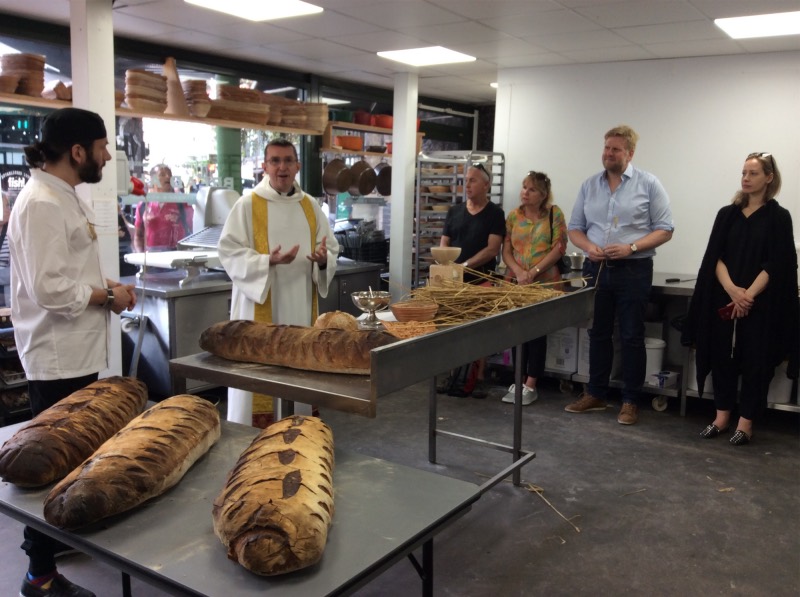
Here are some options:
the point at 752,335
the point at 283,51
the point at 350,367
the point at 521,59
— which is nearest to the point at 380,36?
the point at 283,51

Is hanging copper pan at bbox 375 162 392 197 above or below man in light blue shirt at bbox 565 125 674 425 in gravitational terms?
above

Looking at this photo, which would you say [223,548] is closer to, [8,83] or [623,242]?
[623,242]

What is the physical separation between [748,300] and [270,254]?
2.62 metres

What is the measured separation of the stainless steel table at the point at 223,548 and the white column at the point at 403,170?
461 cm

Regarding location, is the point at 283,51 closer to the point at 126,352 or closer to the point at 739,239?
the point at 126,352

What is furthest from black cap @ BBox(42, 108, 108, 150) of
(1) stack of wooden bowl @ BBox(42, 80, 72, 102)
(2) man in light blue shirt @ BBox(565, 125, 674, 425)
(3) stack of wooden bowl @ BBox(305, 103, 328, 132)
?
(3) stack of wooden bowl @ BBox(305, 103, 328, 132)

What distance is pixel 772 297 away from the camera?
3926 mm

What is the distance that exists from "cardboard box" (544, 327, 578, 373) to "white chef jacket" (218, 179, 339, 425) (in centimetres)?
219

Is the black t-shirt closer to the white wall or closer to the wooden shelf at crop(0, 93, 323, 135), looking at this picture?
the white wall

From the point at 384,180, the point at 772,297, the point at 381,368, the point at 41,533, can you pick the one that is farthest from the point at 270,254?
the point at 384,180

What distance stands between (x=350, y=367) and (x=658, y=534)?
1832 millimetres

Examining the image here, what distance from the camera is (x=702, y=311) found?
4.16m

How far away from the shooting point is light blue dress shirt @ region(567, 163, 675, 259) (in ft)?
14.0

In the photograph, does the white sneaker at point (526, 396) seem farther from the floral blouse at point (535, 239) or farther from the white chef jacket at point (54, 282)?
the white chef jacket at point (54, 282)
